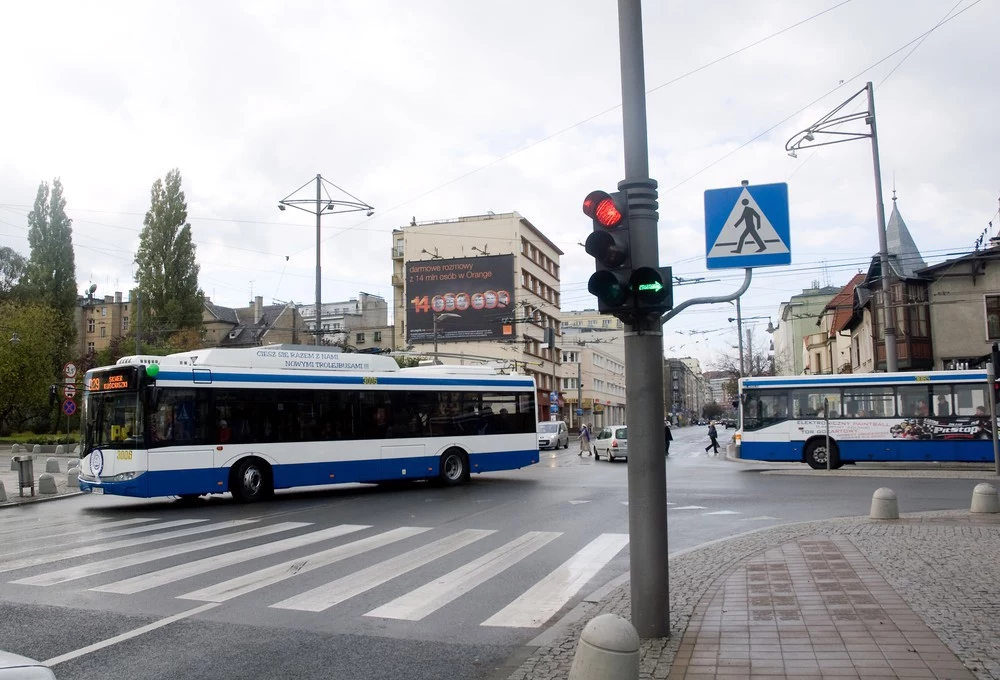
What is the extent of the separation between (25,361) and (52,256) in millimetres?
18879

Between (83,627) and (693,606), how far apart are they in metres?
5.19

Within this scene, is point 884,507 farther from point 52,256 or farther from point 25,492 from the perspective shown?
point 52,256

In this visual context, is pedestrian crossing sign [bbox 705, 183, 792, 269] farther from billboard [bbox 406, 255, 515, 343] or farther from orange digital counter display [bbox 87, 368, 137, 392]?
billboard [bbox 406, 255, 515, 343]

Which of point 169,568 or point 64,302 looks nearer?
point 169,568

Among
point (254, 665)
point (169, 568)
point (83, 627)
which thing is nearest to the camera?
point (254, 665)

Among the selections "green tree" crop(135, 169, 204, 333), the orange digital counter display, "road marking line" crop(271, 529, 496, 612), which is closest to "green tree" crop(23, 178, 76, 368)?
"green tree" crop(135, 169, 204, 333)

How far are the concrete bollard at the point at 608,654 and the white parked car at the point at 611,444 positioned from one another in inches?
1097

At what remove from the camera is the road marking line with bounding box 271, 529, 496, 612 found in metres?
7.83

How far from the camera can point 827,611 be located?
673 cm

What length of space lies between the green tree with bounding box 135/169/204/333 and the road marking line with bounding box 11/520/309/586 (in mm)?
57868

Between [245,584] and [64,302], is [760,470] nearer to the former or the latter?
[245,584]

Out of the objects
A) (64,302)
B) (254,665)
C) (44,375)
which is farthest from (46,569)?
(64,302)

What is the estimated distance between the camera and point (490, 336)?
2398 inches

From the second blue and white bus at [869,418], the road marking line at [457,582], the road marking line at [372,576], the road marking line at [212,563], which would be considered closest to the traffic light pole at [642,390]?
the road marking line at [457,582]
